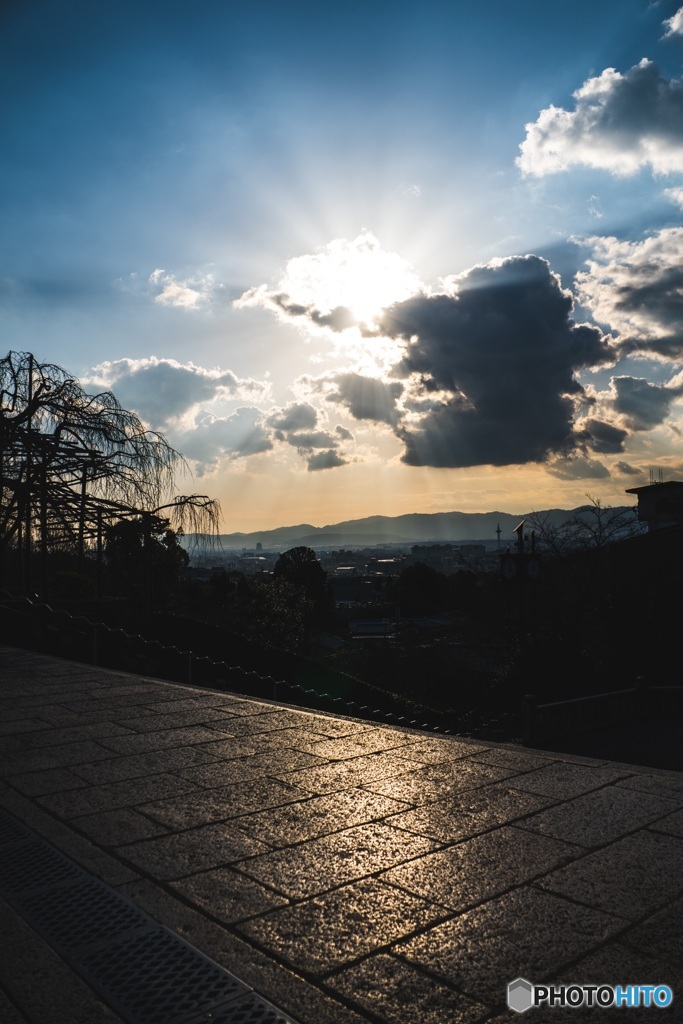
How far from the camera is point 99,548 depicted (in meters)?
11.7

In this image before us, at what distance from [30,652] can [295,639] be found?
80.4 ft

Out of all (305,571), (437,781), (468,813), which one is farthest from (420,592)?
(468,813)

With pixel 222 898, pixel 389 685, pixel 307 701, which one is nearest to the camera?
pixel 222 898

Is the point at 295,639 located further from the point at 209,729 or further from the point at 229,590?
the point at 209,729

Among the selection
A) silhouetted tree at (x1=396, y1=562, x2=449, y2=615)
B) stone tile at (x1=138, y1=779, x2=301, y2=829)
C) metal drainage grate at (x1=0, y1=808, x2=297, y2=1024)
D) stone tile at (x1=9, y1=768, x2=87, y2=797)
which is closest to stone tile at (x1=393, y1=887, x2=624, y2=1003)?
metal drainage grate at (x1=0, y1=808, x2=297, y2=1024)

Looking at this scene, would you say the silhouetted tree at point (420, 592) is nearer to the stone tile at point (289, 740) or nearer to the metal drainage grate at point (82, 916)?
the stone tile at point (289, 740)

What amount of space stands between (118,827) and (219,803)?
0.63 metres

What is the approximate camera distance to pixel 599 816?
4.09 meters

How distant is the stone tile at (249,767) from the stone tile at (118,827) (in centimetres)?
68

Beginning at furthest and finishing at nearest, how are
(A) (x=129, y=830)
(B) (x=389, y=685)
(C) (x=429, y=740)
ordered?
(B) (x=389, y=685)
(C) (x=429, y=740)
(A) (x=129, y=830)

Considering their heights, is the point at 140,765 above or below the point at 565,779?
above

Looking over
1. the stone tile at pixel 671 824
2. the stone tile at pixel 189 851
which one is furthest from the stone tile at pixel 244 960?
the stone tile at pixel 671 824

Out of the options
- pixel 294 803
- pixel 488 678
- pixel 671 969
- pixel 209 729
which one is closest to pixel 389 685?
pixel 488 678

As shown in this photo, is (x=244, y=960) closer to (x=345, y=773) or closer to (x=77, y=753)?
(x=345, y=773)
